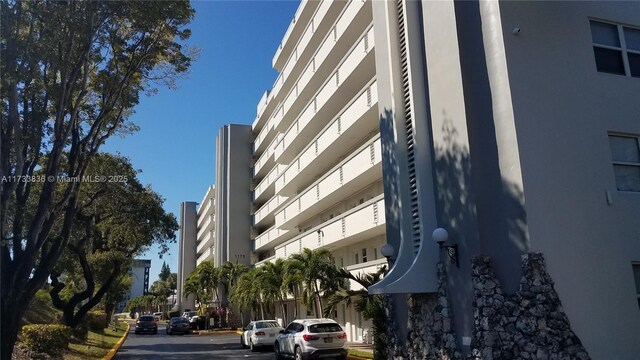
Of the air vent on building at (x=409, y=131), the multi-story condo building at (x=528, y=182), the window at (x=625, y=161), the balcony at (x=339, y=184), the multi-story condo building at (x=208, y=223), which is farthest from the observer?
the multi-story condo building at (x=208, y=223)

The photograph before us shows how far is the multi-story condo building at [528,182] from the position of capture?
9406mm

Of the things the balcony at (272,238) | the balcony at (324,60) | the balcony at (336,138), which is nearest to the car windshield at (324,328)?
the balcony at (336,138)

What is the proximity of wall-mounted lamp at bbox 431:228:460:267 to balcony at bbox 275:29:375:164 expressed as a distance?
41.0 ft

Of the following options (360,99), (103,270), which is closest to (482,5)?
(360,99)

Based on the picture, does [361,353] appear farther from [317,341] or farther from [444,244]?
[444,244]

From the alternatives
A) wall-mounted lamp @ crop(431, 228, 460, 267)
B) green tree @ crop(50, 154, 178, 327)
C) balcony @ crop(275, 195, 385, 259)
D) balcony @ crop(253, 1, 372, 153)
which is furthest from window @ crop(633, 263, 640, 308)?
green tree @ crop(50, 154, 178, 327)

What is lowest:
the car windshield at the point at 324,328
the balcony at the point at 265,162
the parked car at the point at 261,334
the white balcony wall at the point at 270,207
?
the parked car at the point at 261,334

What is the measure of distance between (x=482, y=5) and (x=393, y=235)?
6396mm

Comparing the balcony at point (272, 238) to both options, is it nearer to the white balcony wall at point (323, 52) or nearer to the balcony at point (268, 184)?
the balcony at point (268, 184)

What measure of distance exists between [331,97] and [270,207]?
731 inches

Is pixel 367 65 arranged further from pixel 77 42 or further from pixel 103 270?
pixel 103 270

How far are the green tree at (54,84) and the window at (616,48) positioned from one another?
11466 mm

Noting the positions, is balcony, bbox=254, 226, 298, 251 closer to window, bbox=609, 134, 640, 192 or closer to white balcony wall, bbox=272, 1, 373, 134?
white balcony wall, bbox=272, 1, 373, 134

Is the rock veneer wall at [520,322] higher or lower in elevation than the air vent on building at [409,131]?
lower
